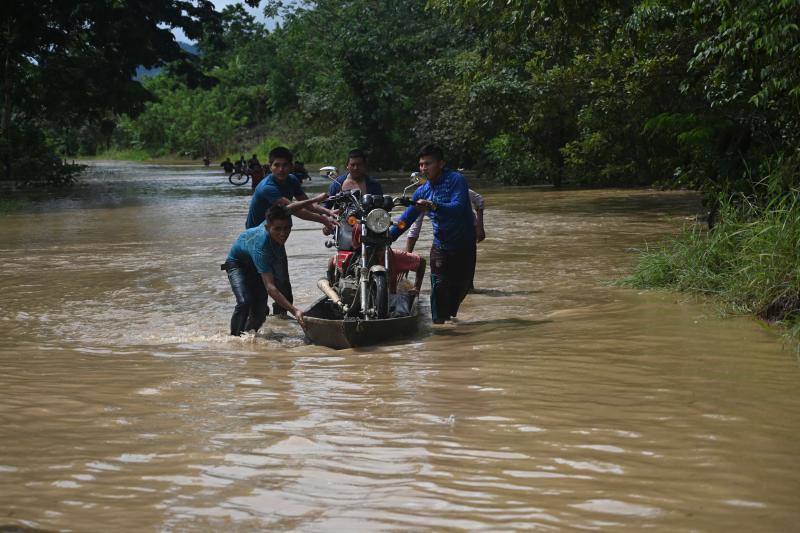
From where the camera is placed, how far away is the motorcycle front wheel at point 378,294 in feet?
26.9

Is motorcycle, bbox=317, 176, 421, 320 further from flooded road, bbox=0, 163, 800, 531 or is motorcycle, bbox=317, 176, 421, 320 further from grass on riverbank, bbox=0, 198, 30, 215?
grass on riverbank, bbox=0, 198, 30, 215

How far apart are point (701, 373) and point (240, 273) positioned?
13.5 feet

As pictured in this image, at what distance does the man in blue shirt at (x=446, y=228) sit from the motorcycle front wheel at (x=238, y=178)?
1346 inches

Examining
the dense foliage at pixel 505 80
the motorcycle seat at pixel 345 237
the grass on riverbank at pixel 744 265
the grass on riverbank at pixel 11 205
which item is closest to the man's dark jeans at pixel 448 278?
the motorcycle seat at pixel 345 237

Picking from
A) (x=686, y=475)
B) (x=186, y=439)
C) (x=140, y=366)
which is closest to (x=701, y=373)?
(x=686, y=475)

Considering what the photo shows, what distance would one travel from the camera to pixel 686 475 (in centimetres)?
455

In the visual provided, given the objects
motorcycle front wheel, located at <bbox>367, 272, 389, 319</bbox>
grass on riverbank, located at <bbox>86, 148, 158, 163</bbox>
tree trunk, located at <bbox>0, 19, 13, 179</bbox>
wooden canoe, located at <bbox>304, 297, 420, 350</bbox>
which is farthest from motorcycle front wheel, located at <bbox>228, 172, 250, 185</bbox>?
grass on riverbank, located at <bbox>86, 148, 158, 163</bbox>

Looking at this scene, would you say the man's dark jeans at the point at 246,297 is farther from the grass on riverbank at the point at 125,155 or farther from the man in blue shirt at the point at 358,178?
the grass on riverbank at the point at 125,155

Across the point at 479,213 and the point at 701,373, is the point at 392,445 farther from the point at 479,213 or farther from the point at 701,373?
the point at 479,213

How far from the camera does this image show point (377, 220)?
322 inches

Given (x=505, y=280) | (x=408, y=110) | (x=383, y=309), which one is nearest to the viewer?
(x=383, y=309)

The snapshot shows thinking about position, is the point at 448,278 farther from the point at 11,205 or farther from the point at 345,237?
the point at 11,205

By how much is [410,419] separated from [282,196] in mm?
4619

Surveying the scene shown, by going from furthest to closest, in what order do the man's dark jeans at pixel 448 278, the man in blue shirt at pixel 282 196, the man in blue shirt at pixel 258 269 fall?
the man in blue shirt at pixel 282 196
the man's dark jeans at pixel 448 278
the man in blue shirt at pixel 258 269
